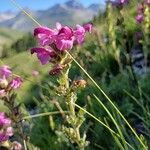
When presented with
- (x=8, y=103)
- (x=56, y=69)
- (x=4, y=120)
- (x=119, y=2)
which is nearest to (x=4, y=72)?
(x=8, y=103)

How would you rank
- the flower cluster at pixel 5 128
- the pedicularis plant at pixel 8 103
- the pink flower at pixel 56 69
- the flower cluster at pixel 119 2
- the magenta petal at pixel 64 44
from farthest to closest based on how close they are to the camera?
the flower cluster at pixel 119 2 → the flower cluster at pixel 5 128 → the pedicularis plant at pixel 8 103 → the pink flower at pixel 56 69 → the magenta petal at pixel 64 44

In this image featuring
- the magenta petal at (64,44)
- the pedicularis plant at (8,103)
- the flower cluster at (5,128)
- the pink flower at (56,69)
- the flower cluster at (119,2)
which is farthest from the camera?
the flower cluster at (119,2)

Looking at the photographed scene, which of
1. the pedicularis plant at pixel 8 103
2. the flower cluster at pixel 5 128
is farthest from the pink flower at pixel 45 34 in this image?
the flower cluster at pixel 5 128

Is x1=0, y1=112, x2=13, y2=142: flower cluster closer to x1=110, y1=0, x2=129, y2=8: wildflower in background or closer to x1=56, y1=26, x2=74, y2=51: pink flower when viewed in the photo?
x1=56, y1=26, x2=74, y2=51: pink flower

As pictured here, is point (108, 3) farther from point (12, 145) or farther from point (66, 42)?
point (66, 42)

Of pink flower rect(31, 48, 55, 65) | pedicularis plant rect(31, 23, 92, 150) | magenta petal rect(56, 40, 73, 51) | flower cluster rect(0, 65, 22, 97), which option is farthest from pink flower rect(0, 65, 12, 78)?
magenta petal rect(56, 40, 73, 51)

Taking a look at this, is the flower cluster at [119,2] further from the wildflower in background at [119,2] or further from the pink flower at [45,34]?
the pink flower at [45,34]

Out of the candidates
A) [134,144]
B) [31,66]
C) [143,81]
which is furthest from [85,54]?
[31,66]
